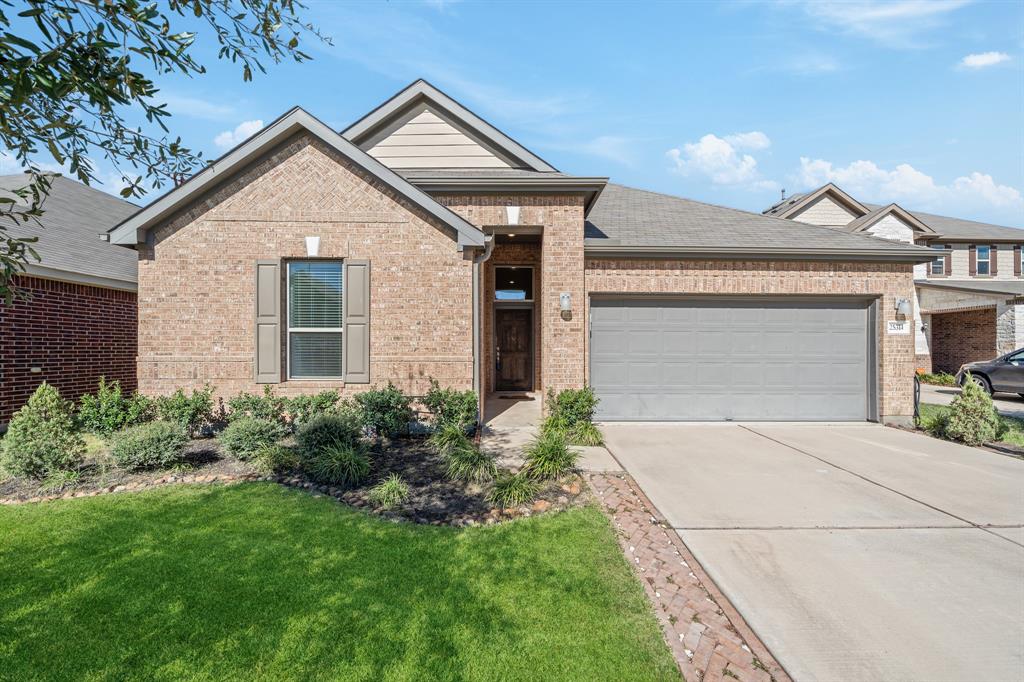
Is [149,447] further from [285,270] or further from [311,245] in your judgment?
[311,245]

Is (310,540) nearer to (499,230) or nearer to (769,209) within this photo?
(499,230)

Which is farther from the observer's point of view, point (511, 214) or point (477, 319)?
point (511, 214)

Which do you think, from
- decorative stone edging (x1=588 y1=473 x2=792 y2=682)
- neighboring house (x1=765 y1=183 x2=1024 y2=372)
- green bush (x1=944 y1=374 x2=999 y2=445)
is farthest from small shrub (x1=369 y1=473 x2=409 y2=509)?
neighboring house (x1=765 y1=183 x2=1024 y2=372)

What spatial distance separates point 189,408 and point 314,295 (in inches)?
104

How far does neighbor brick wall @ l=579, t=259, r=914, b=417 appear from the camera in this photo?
8867 millimetres

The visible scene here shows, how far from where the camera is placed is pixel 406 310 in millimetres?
7832

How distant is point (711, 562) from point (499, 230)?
6915mm

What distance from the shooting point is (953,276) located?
20.4 metres

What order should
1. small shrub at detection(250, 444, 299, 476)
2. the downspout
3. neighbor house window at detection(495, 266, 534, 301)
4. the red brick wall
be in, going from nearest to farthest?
small shrub at detection(250, 444, 299, 476)
the red brick wall
the downspout
neighbor house window at detection(495, 266, 534, 301)

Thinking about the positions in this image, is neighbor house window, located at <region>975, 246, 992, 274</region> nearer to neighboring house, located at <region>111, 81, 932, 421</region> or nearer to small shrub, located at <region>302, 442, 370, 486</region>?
neighboring house, located at <region>111, 81, 932, 421</region>

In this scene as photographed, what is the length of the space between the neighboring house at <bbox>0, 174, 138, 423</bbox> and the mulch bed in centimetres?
394

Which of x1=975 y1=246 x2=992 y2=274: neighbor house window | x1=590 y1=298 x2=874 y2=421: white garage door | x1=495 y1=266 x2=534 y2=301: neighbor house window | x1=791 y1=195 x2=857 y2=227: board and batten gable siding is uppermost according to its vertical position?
x1=791 y1=195 x2=857 y2=227: board and batten gable siding

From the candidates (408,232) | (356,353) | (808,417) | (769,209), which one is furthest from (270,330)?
(769,209)

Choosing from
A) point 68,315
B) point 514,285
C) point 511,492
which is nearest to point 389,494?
point 511,492
